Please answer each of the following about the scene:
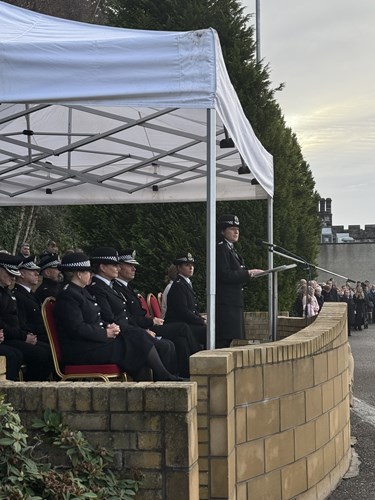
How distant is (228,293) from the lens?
28.8 ft

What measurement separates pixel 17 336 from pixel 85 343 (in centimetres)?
125

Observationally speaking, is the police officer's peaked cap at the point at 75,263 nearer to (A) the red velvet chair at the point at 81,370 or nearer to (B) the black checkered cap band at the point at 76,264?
(B) the black checkered cap band at the point at 76,264

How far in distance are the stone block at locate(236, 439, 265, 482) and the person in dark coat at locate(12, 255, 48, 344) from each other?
2.98 m

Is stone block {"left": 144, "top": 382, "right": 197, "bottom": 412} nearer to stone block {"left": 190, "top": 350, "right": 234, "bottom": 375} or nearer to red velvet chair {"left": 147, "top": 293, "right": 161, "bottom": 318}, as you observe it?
stone block {"left": 190, "top": 350, "right": 234, "bottom": 375}

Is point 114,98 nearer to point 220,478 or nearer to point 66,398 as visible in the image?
point 66,398

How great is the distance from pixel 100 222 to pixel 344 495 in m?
11.0

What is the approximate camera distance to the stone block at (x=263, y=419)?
5.82 meters

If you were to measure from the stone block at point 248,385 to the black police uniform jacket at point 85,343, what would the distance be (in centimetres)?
108

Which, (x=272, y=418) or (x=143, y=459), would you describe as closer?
(x=143, y=459)

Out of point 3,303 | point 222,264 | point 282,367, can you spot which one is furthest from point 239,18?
point 282,367

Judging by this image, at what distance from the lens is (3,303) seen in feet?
25.1

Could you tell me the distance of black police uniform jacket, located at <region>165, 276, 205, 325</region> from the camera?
924 cm

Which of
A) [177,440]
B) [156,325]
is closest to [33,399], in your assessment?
[177,440]

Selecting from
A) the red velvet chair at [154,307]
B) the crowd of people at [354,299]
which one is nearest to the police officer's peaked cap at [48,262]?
the red velvet chair at [154,307]
